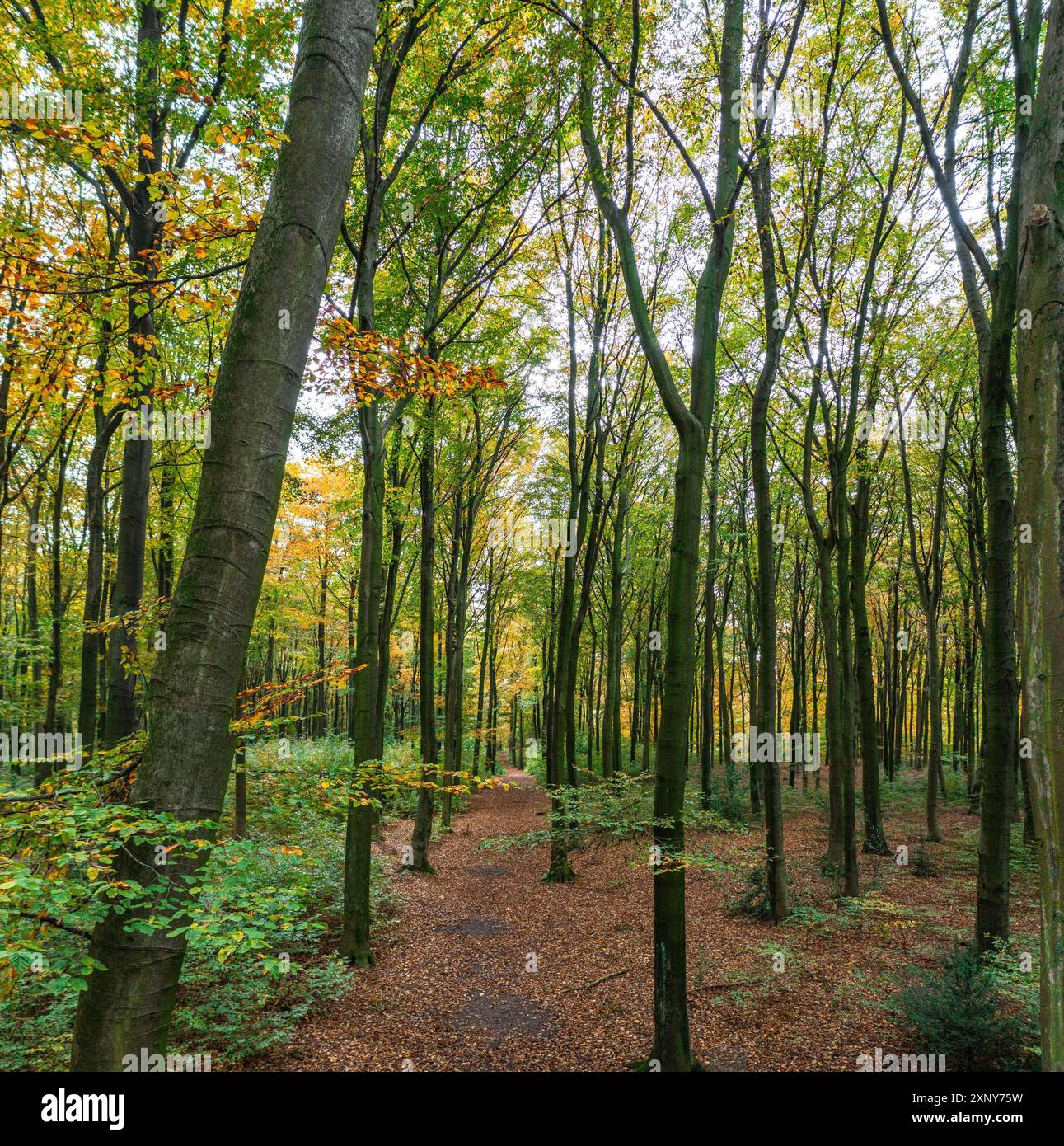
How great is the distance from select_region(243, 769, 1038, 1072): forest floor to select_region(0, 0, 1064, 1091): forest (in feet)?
0.20

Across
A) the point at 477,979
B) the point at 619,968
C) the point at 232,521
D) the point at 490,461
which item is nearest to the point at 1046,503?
the point at 232,521

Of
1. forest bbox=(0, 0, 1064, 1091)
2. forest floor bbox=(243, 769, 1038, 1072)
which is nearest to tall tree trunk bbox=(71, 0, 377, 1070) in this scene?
forest bbox=(0, 0, 1064, 1091)

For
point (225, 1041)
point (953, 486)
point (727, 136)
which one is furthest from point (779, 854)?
point (953, 486)

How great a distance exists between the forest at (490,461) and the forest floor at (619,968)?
0.06 metres

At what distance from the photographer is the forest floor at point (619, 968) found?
5.39 metres

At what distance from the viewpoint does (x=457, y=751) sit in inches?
634

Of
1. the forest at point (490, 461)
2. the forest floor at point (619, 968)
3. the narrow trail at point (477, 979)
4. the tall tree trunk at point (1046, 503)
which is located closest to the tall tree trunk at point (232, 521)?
the forest at point (490, 461)

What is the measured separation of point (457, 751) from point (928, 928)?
11064 mm

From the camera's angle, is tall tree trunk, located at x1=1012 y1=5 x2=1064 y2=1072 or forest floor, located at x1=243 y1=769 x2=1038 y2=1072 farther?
forest floor, located at x1=243 y1=769 x2=1038 y2=1072

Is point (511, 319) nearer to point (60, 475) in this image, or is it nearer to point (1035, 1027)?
point (60, 475)

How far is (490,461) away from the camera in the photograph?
14.5 metres

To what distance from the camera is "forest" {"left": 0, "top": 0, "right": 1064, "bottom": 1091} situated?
224cm

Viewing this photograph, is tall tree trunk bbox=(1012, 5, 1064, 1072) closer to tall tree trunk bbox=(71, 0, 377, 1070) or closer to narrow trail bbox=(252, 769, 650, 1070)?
tall tree trunk bbox=(71, 0, 377, 1070)

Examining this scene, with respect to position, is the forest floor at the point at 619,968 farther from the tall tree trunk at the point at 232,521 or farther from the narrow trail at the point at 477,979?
the tall tree trunk at the point at 232,521
